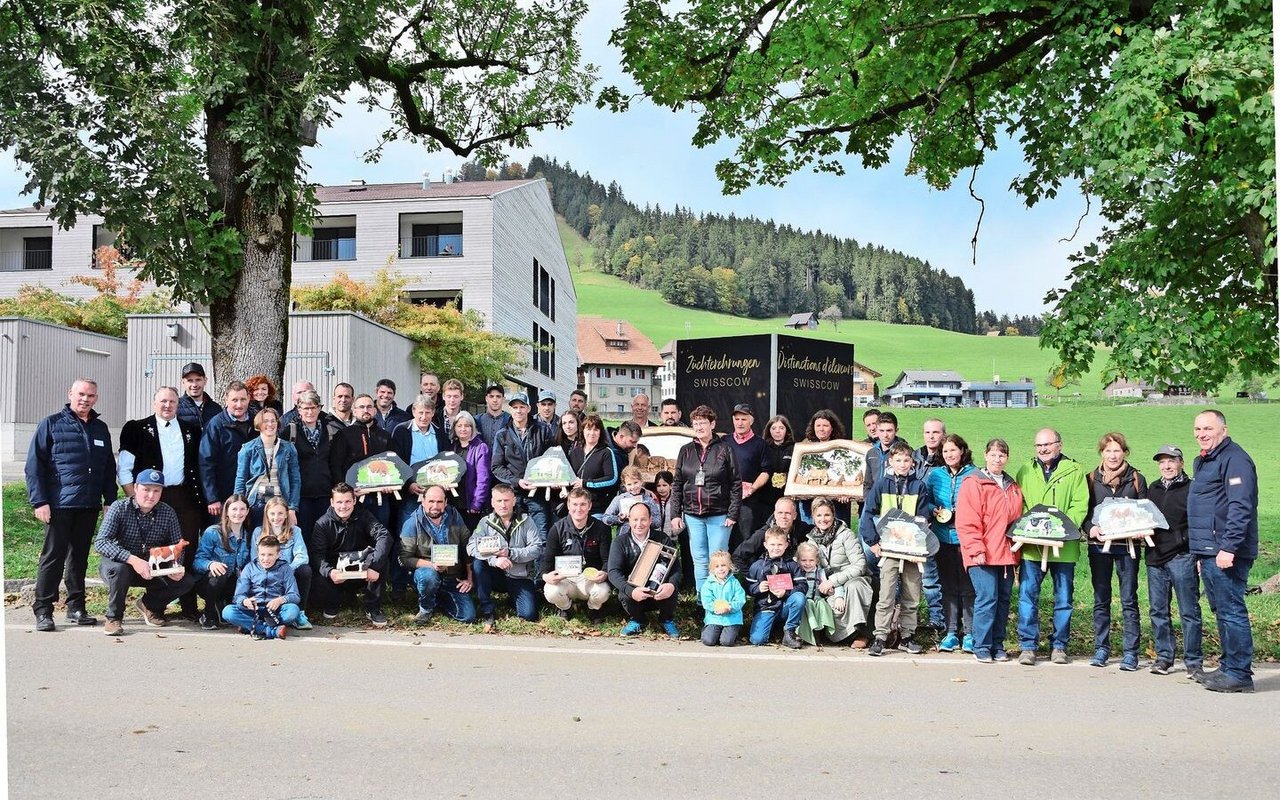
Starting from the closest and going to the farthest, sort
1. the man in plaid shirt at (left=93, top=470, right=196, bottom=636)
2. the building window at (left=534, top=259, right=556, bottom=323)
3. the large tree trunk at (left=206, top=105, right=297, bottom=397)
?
the man in plaid shirt at (left=93, top=470, right=196, bottom=636) → the large tree trunk at (left=206, top=105, right=297, bottom=397) → the building window at (left=534, top=259, right=556, bottom=323)

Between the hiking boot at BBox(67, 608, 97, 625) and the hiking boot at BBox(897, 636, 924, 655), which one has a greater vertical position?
the hiking boot at BBox(67, 608, 97, 625)

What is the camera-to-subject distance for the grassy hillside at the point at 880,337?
111106 mm

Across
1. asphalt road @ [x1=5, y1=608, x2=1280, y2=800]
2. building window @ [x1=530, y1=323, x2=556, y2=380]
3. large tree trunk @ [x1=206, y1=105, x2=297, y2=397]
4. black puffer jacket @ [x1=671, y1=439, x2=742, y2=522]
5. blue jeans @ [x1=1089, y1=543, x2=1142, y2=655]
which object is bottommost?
asphalt road @ [x1=5, y1=608, x2=1280, y2=800]

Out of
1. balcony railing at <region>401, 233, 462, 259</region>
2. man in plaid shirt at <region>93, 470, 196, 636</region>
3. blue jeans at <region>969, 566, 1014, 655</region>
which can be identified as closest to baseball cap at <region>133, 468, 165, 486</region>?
man in plaid shirt at <region>93, 470, 196, 636</region>

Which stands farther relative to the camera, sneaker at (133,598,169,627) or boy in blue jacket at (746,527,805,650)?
sneaker at (133,598,169,627)

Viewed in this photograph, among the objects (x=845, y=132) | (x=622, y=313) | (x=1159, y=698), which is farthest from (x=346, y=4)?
(x=622, y=313)

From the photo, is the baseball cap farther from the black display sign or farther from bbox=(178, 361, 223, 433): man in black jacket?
the black display sign

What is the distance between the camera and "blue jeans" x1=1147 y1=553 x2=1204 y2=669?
7656mm

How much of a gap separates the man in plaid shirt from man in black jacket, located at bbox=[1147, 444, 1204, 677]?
317 inches

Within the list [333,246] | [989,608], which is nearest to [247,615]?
[989,608]

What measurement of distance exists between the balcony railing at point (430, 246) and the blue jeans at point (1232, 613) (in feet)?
108

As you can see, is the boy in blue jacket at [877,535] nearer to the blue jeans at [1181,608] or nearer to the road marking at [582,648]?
the road marking at [582,648]

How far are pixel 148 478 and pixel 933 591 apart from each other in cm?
706

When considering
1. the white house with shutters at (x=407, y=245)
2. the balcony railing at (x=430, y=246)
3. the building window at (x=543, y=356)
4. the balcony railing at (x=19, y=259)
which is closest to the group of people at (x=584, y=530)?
the white house with shutters at (x=407, y=245)
